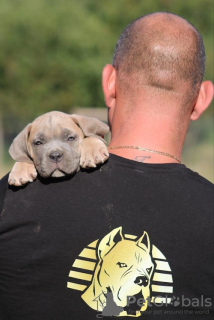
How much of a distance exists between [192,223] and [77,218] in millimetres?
560

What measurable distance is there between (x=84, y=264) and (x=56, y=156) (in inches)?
31.4

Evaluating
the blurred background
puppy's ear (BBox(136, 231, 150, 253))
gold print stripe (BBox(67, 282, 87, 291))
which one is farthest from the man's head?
the blurred background

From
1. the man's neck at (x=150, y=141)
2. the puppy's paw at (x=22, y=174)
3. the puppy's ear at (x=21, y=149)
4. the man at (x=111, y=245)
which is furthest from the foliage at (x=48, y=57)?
the man at (x=111, y=245)

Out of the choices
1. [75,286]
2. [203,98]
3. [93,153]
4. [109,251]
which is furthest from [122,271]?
[203,98]

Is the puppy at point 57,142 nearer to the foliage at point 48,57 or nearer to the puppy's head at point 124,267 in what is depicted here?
the puppy's head at point 124,267

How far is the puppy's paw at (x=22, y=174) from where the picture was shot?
3.17 metres

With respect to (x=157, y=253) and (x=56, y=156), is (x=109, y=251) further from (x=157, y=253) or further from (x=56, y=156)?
(x=56, y=156)

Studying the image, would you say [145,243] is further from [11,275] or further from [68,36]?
[68,36]

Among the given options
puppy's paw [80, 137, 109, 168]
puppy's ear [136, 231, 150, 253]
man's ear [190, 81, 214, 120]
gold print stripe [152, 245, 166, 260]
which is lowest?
gold print stripe [152, 245, 166, 260]

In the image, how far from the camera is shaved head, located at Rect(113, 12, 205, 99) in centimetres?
345

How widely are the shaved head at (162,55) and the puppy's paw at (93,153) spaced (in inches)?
14.8

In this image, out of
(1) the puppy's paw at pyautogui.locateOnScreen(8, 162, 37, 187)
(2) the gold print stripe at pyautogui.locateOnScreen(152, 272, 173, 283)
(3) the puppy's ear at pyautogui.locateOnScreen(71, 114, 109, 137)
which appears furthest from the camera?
(3) the puppy's ear at pyautogui.locateOnScreen(71, 114, 109, 137)

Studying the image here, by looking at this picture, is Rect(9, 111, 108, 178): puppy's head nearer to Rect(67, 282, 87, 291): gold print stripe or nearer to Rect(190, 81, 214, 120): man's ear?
Rect(190, 81, 214, 120): man's ear

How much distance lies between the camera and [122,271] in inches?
120
